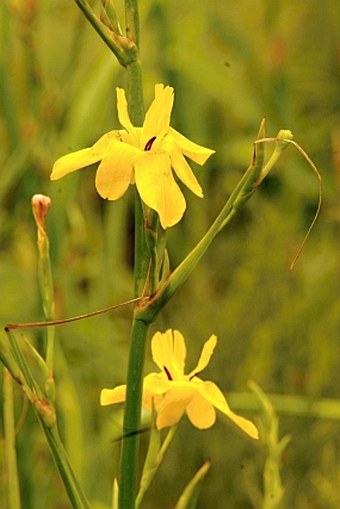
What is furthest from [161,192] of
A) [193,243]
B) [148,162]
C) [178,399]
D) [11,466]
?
[193,243]

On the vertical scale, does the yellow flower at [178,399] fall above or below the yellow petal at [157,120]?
below

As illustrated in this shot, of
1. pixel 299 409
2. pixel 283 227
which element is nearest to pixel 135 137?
pixel 299 409

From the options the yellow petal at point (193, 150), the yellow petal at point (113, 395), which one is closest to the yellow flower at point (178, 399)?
the yellow petal at point (113, 395)

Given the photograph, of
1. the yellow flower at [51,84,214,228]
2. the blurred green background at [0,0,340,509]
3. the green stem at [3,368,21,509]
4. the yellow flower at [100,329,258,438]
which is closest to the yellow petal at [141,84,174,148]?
the yellow flower at [51,84,214,228]

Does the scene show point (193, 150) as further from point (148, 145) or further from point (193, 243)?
point (193, 243)

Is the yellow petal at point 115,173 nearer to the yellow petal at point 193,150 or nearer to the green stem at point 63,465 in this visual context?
the yellow petal at point 193,150

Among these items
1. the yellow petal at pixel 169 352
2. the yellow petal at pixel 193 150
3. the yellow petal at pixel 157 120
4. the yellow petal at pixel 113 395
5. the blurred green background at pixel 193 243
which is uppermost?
the yellow petal at pixel 157 120

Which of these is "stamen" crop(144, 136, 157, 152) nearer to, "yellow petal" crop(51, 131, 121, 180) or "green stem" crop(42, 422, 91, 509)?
"yellow petal" crop(51, 131, 121, 180)

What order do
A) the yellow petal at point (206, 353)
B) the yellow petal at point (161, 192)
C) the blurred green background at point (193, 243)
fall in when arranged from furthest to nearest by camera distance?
1. the blurred green background at point (193, 243)
2. the yellow petal at point (206, 353)
3. the yellow petal at point (161, 192)
